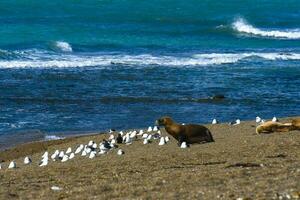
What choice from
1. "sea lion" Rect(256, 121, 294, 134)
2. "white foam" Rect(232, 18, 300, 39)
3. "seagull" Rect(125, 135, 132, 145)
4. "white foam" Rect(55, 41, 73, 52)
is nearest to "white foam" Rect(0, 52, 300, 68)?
"white foam" Rect(55, 41, 73, 52)

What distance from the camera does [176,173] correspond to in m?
11.1

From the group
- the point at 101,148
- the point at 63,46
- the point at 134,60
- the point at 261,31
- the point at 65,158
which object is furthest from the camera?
the point at 261,31

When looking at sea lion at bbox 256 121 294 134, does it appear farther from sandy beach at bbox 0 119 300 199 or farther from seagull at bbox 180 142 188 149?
seagull at bbox 180 142 188 149

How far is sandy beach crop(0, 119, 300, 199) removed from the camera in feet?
31.0

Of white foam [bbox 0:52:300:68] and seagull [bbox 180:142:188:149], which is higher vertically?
seagull [bbox 180:142:188:149]

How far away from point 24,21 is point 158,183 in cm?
4578

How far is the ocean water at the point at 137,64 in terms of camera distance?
2348 cm

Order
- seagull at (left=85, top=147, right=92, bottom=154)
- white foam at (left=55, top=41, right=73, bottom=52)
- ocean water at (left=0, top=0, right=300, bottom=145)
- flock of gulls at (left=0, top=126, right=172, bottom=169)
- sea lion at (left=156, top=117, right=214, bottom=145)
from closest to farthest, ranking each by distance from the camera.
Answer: flock of gulls at (left=0, top=126, right=172, bottom=169) < sea lion at (left=156, top=117, right=214, bottom=145) < seagull at (left=85, top=147, right=92, bottom=154) < ocean water at (left=0, top=0, right=300, bottom=145) < white foam at (left=55, top=41, right=73, bottom=52)

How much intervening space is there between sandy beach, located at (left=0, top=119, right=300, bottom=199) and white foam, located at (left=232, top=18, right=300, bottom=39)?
3590 centimetres

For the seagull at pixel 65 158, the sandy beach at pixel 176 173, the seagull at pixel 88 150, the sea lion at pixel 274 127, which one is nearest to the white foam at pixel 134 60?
the sea lion at pixel 274 127

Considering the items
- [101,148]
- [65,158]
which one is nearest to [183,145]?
[101,148]

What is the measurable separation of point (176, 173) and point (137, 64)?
23793 millimetres

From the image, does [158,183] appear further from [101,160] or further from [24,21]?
[24,21]

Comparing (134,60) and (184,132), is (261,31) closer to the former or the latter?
(134,60)
